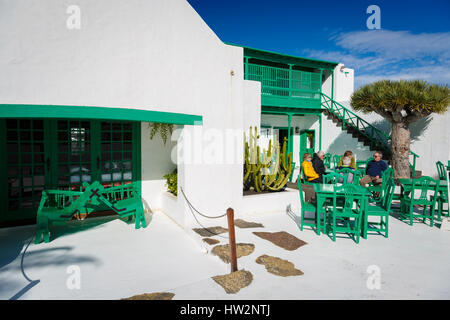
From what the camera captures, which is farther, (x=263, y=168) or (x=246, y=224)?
(x=263, y=168)

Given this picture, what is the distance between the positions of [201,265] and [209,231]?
1369mm

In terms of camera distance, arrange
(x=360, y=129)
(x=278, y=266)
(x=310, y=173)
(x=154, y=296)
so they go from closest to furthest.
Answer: (x=154, y=296) → (x=278, y=266) → (x=310, y=173) → (x=360, y=129)

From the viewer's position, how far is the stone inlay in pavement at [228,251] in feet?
13.9

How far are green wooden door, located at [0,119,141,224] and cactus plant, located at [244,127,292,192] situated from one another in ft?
9.06

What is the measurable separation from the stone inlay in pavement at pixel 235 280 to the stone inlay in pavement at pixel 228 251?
441mm

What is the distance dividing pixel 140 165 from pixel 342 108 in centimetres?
1295

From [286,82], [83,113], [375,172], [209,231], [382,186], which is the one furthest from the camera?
[286,82]

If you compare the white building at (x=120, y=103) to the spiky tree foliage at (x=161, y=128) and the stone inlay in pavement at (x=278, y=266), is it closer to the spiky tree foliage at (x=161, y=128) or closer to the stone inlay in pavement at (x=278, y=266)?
the spiky tree foliage at (x=161, y=128)

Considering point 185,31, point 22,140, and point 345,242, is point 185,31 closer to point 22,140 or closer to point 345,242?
point 22,140

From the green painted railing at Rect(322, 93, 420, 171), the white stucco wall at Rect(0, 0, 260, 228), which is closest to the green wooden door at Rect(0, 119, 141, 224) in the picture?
the white stucco wall at Rect(0, 0, 260, 228)

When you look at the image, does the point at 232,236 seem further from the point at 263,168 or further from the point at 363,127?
the point at 363,127

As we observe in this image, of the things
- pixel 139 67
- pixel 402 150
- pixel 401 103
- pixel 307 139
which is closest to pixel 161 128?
pixel 139 67

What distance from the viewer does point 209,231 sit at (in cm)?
Answer: 549

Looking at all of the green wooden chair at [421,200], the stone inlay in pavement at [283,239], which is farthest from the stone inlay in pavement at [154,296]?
the green wooden chair at [421,200]
